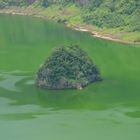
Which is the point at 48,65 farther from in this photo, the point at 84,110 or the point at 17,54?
the point at 17,54

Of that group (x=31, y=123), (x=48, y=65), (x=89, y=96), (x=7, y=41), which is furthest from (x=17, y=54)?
(x=31, y=123)

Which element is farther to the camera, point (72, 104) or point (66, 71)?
point (66, 71)

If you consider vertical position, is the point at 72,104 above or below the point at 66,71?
below

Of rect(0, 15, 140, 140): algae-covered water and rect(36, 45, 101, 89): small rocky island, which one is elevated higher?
rect(36, 45, 101, 89): small rocky island

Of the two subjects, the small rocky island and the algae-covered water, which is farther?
the small rocky island
